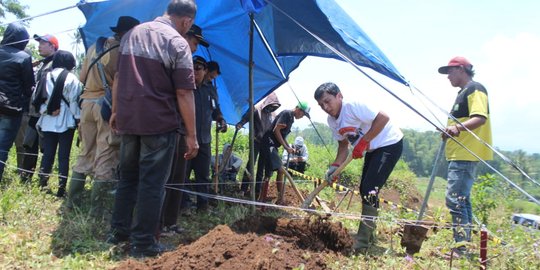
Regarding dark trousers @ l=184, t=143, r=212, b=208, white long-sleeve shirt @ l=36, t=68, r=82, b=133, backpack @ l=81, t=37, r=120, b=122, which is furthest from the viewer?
dark trousers @ l=184, t=143, r=212, b=208

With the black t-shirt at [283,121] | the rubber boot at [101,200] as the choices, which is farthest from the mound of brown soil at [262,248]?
the black t-shirt at [283,121]

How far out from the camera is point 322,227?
3.55 meters

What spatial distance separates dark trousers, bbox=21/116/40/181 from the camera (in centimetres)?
460

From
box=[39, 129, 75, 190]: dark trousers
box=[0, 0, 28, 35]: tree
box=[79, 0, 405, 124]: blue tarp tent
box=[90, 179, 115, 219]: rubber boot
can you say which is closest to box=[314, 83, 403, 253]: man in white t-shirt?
box=[79, 0, 405, 124]: blue tarp tent

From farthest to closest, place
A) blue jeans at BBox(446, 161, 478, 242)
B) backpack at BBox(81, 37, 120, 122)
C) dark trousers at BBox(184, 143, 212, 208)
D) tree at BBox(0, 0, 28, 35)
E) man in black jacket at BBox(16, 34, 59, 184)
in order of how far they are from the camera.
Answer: tree at BBox(0, 0, 28, 35) → man in black jacket at BBox(16, 34, 59, 184) → dark trousers at BBox(184, 143, 212, 208) → blue jeans at BBox(446, 161, 478, 242) → backpack at BBox(81, 37, 120, 122)

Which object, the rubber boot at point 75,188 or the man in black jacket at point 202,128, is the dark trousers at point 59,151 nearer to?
the rubber boot at point 75,188

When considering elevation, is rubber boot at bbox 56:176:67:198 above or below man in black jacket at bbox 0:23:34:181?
below

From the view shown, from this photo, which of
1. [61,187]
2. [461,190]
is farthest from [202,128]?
[461,190]

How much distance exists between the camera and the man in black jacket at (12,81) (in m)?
4.01

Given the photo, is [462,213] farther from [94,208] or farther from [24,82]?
[24,82]

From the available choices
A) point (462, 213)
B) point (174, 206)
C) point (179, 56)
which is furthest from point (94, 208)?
point (462, 213)

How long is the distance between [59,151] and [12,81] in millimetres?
811

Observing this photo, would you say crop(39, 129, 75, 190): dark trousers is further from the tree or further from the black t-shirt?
the tree

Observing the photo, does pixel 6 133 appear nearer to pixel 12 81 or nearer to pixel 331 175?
pixel 12 81
